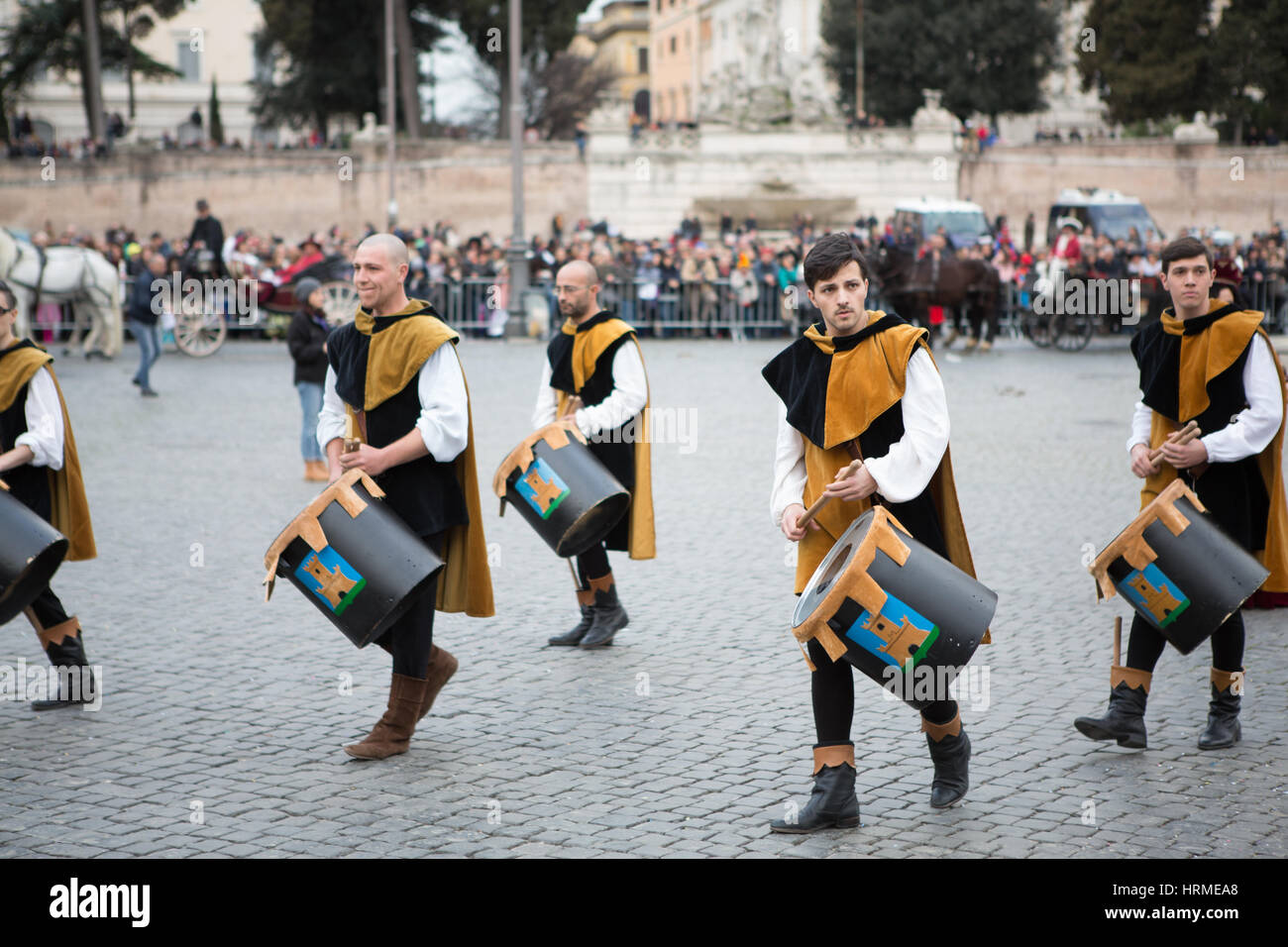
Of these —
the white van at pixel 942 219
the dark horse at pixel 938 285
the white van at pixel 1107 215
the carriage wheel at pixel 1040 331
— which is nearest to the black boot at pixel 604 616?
the dark horse at pixel 938 285

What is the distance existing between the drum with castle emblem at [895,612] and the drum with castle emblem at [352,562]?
1419mm

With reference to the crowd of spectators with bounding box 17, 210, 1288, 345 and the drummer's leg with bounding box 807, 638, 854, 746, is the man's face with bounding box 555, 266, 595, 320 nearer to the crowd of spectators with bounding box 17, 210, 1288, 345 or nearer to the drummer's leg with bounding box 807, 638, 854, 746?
the drummer's leg with bounding box 807, 638, 854, 746

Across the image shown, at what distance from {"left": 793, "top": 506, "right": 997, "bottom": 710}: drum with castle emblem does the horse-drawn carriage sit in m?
15.8

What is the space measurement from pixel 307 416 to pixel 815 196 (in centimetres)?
3809

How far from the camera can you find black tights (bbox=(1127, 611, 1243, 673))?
18.4 feet

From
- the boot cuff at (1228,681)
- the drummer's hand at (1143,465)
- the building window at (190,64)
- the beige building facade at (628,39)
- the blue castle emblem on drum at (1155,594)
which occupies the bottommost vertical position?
the boot cuff at (1228,681)

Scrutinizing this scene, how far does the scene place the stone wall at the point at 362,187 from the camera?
163 feet

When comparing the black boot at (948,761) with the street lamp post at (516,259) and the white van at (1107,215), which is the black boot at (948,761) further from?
the white van at (1107,215)

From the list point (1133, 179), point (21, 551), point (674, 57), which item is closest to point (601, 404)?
point (21, 551)

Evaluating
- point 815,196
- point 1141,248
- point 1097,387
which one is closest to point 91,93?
point 815,196

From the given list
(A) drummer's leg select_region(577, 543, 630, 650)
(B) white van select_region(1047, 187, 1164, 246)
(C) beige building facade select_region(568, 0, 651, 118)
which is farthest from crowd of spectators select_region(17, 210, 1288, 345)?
(C) beige building facade select_region(568, 0, 651, 118)

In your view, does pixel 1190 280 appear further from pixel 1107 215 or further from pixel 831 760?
pixel 1107 215
